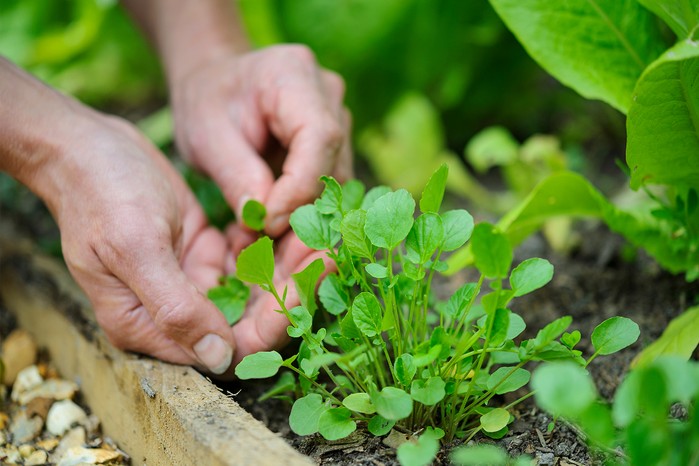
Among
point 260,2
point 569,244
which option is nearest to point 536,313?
point 569,244

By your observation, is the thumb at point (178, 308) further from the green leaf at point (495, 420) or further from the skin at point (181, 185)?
the green leaf at point (495, 420)

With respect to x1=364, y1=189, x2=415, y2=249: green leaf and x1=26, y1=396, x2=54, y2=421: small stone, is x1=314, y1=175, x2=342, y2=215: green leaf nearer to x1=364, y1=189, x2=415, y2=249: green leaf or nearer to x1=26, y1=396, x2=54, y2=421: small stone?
x1=364, y1=189, x2=415, y2=249: green leaf

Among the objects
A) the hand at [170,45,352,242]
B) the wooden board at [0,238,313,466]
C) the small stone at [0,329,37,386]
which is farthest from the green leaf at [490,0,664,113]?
the small stone at [0,329,37,386]

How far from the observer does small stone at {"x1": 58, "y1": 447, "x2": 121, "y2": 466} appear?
2.83ft

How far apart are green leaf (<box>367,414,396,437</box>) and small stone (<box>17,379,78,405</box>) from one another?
0.50m

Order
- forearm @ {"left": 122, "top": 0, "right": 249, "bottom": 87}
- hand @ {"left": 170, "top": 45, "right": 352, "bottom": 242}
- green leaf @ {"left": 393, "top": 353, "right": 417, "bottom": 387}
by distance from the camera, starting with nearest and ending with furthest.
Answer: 1. green leaf @ {"left": 393, "top": 353, "right": 417, "bottom": 387}
2. hand @ {"left": 170, "top": 45, "right": 352, "bottom": 242}
3. forearm @ {"left": 122, "top": 0, "right": 249, "bottom": 87}

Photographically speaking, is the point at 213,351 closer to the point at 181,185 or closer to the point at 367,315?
the point at 367,315

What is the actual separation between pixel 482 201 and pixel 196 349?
845mm

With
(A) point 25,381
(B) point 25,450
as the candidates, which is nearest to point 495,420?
(B) point 25,450

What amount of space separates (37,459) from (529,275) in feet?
2.11

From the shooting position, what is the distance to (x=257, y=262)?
2.41 feet

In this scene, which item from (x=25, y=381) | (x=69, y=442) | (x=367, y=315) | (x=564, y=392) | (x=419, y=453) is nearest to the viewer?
(x=564, y=392)

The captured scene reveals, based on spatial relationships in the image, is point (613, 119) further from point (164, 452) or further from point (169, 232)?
point (164, 452)

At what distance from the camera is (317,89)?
1.06 m
